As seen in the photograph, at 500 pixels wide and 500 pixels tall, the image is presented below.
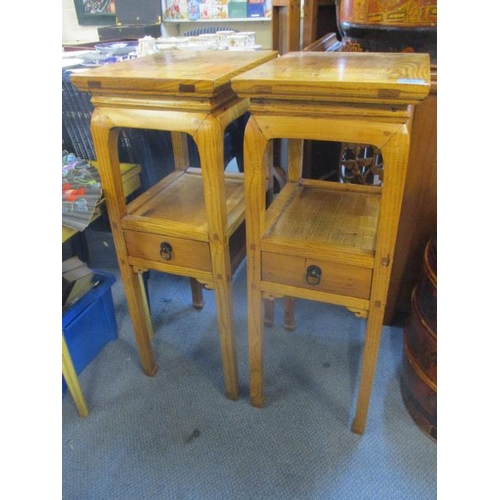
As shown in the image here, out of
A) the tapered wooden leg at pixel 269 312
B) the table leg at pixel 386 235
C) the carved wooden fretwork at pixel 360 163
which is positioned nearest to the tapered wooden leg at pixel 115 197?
the tapered wooden leg at pixel 269 312

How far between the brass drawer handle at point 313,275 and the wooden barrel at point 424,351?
0.34 metres

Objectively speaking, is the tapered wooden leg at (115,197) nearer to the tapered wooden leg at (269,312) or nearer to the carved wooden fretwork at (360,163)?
the tapered wooden leg at (269,312)

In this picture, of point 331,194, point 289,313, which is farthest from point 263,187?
point 289,313

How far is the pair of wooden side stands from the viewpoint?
73cm

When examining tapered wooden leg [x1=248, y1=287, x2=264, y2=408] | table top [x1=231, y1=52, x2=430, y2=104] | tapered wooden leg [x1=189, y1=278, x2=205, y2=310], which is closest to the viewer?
table top [x1=231, y1=52, x2=430, y2=104]

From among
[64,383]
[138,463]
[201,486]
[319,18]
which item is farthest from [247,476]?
[319,18]

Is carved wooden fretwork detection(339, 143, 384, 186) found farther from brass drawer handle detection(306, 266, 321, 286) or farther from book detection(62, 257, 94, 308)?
book detection(62, 257, 94, 308)

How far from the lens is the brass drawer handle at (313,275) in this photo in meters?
0.90

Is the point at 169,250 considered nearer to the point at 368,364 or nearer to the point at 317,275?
the point at 317,275

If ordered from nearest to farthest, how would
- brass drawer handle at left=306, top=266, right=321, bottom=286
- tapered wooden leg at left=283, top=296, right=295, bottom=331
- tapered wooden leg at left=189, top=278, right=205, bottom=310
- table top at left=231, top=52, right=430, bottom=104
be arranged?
table top at left=231, top=52, right=430, bottom=104 → brass drawer handle at left=306, top=266, right=321, bottom=286 → tapered wooden leg at left=283, top=296, right=295, bottom=331 → tapered wooden leg at left=189, top=278, right=205, bottom=310

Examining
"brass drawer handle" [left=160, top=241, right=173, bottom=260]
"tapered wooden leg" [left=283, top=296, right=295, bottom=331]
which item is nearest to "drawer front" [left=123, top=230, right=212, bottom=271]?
"brass drawer handle" [left=160, top=241, right=173, bottom=260]

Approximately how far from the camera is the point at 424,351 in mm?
1082

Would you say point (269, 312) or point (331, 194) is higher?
point (331, 194)

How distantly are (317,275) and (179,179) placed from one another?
590 mm
